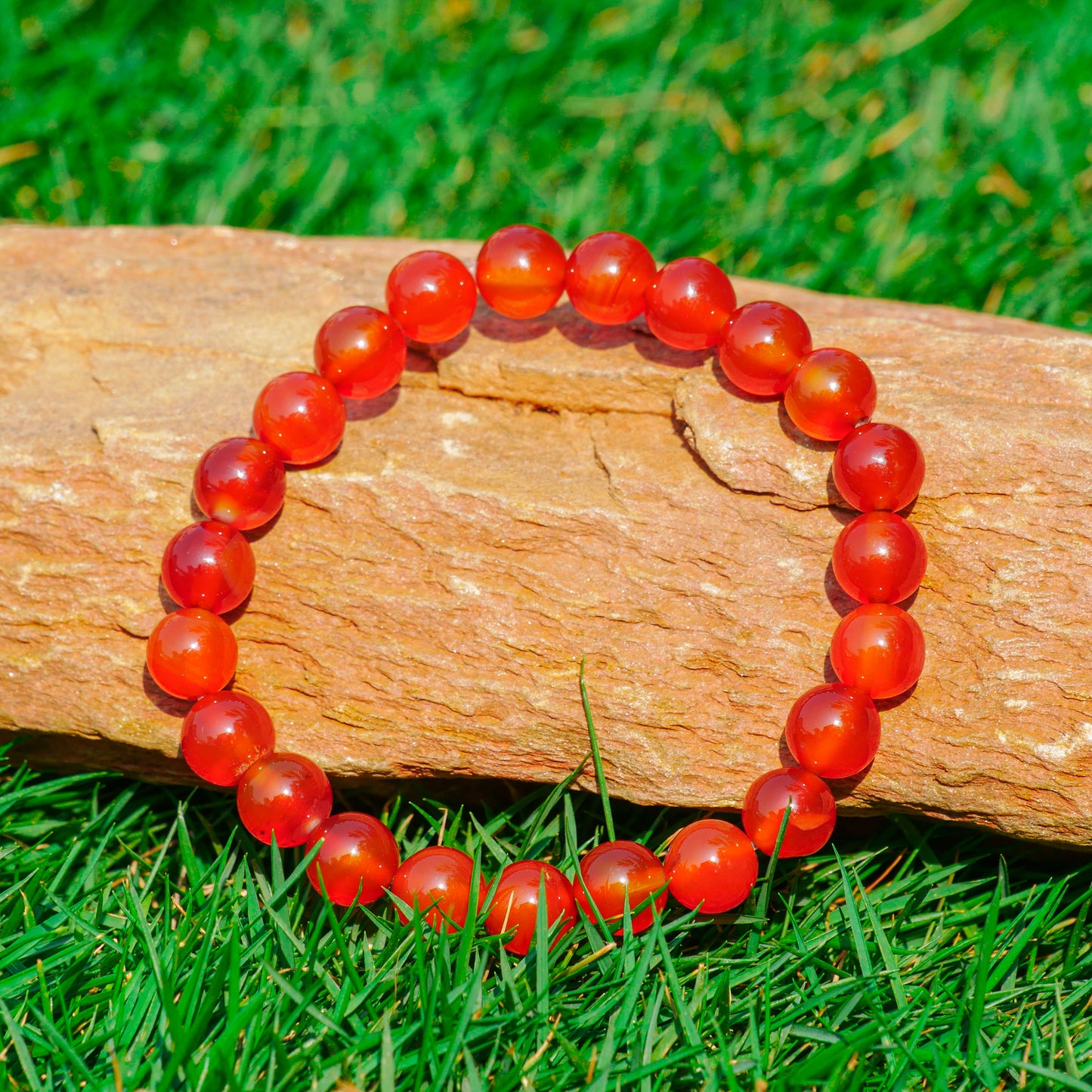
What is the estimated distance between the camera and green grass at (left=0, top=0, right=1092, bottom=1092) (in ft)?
6.57

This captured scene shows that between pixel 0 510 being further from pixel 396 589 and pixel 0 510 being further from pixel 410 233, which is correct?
pixel 410 233

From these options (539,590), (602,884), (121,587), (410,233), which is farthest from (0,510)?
(410,233)

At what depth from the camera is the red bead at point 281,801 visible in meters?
2.20

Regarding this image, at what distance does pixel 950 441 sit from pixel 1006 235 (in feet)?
4.84

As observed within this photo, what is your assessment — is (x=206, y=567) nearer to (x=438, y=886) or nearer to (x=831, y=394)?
(x=438, y=886)

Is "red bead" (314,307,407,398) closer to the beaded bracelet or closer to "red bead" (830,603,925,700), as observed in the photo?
the beaded bracelet

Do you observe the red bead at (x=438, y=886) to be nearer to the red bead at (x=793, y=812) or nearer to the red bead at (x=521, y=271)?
the red bead at (x=793, y=812)

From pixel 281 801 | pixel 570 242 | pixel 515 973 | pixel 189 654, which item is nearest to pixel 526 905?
pixel 515 973

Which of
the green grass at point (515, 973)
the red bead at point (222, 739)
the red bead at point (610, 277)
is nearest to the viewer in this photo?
the green grass at point (515, 973)

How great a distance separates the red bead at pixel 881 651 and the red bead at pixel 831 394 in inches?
14.2

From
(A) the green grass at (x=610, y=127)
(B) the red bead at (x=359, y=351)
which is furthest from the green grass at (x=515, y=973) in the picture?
(A) the green grass at (x=610, y=127)

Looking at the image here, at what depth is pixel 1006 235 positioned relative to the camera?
3.56m

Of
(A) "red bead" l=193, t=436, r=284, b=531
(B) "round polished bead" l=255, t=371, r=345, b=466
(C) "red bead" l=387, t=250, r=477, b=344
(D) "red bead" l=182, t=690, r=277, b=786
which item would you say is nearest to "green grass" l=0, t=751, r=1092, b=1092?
(D) "red bead" l=182, t=690, r=277, b=786

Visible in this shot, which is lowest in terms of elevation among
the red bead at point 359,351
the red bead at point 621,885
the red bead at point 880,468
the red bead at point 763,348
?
the red bead at point 621,885
